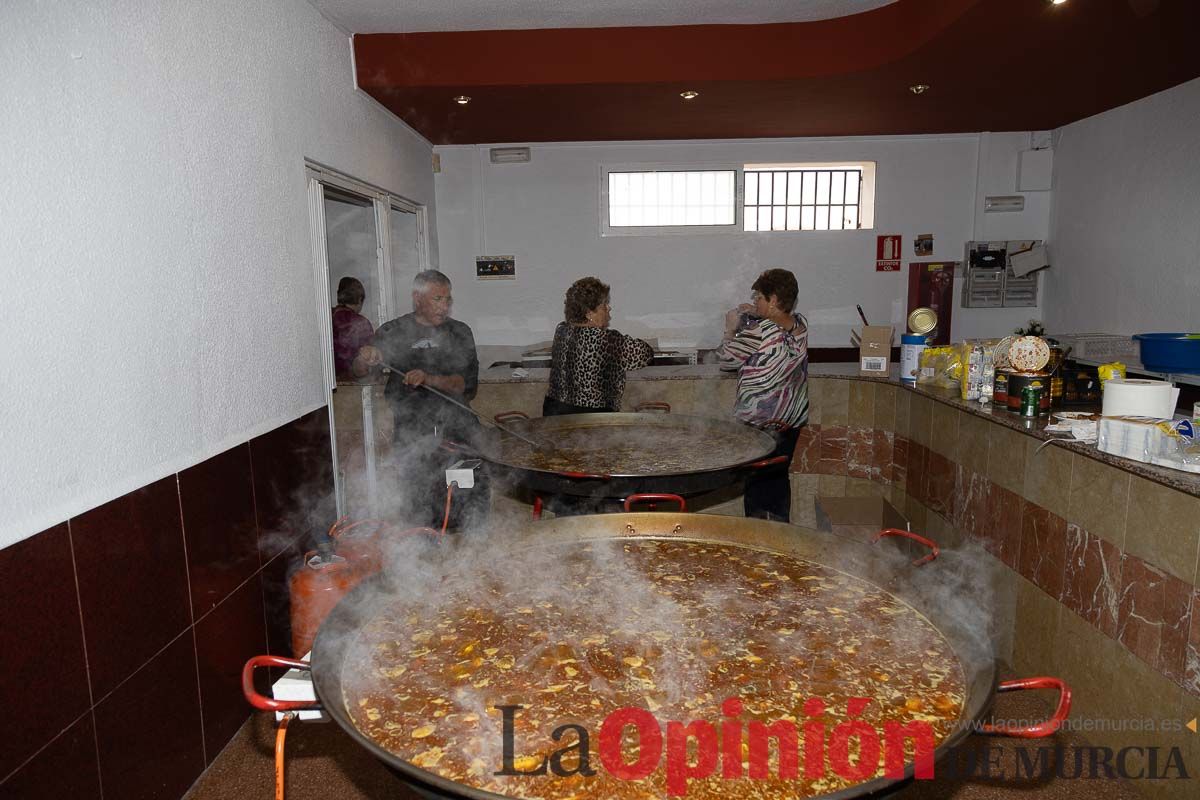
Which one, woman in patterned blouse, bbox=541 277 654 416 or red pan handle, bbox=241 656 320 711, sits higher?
woman in patterned blouse, bbox=541 277 654 416

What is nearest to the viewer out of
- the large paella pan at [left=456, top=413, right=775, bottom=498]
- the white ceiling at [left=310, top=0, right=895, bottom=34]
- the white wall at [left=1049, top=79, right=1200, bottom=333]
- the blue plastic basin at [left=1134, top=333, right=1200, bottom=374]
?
Result: the large paella pan at [left=456, top=413, right=775, bottom=498]

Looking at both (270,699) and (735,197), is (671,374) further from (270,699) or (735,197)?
(270,699)

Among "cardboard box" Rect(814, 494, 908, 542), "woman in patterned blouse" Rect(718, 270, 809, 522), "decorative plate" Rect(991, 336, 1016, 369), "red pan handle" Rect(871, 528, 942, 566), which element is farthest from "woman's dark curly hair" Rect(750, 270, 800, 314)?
"red pan handle" Rect(871, 528, 942, 566)

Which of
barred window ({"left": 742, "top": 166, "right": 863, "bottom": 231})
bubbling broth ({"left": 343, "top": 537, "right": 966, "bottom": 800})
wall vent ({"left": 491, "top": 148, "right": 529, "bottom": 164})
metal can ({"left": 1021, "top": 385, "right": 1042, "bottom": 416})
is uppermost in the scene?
wall vent ({"left": 491, "top": 148, "right": 529, "bottom": 164})

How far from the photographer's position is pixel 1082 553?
8.18 ft

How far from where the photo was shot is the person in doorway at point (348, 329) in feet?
12.5

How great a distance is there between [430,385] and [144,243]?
6.17 feet

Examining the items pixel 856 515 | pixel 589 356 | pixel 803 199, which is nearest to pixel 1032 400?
pixel 856 515

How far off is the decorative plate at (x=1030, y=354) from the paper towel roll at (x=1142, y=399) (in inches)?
20.6

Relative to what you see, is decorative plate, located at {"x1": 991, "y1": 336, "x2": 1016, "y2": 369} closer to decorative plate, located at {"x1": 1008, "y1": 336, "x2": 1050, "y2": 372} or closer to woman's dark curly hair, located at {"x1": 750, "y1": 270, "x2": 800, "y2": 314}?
decorative plate, located at {"x1": 1008, "y1": 336, "x2": 1050, "y2": 372}

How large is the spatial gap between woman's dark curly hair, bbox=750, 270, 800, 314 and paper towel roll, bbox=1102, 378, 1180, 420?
5.26 feet

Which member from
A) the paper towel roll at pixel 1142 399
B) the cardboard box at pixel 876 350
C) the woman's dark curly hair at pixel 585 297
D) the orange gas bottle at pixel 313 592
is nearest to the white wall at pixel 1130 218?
the cardboard box at pixel 876 350

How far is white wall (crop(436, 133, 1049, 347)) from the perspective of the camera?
20.9 ft

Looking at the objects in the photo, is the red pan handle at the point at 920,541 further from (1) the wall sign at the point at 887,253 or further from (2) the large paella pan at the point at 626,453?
(1) the wall sign at the point at 887,253
